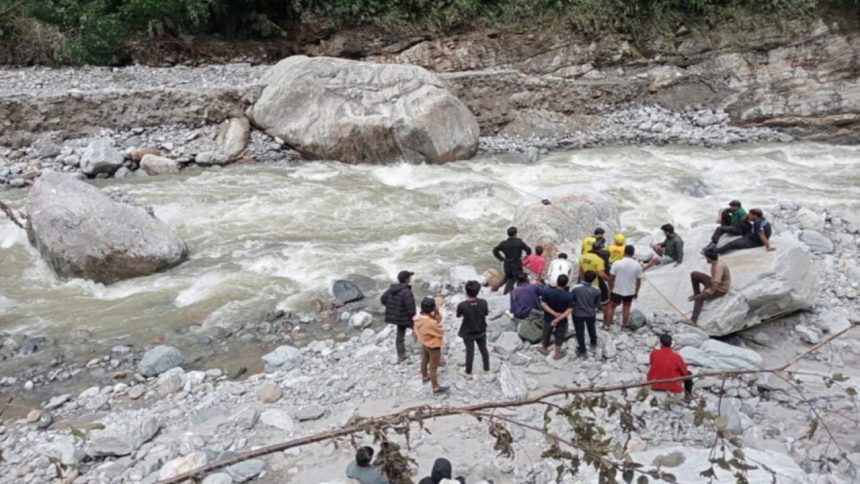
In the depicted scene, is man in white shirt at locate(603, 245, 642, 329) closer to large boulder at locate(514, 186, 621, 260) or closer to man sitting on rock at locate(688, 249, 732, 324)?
man sitting on rock at locate(688, 249, 732, 324)

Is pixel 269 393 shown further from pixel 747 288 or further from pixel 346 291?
pixel 747 288

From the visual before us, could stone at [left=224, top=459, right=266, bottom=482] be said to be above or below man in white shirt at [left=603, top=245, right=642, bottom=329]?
below

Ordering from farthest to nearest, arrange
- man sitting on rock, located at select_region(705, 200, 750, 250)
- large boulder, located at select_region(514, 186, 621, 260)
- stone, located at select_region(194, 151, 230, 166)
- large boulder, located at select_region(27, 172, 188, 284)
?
stone, located at select_region(194, 151, 230, 166) < large boulder, located at select_region(514, 186, 621, 260) < large boulder, located at select_region(27, 172, 188, 284) < man sitting on rock, located at select_region(705, 200, 750, 250)

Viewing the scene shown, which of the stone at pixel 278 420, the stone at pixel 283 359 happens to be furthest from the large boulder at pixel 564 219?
the stone at pixel 278 420

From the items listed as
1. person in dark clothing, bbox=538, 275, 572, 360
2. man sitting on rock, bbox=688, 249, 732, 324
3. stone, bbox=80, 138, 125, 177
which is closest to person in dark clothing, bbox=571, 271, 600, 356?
person in dark clothing, bbox=538, 275, 572, 360

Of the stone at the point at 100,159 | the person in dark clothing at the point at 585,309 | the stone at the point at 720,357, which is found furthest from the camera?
the stone at the point at 100,159

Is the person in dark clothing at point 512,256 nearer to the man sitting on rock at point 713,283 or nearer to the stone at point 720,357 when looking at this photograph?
the man sitting on rock at point 713,283

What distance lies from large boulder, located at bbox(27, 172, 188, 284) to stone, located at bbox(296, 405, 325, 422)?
208 inches

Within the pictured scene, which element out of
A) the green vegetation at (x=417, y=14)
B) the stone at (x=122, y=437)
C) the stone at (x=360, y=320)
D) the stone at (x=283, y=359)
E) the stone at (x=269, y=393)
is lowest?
the stone at (x=360, y=320)

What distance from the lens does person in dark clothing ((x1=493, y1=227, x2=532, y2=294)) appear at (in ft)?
31.0

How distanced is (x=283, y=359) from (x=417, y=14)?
2014 cm

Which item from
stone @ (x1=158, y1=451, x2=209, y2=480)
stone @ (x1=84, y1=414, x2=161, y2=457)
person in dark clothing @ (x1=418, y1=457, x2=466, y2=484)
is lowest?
stone @ (x1=84, y1=414, x2=161, y2=457)

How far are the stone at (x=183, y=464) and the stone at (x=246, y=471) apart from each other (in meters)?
0.30

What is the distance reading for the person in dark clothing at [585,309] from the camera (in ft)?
24.6
